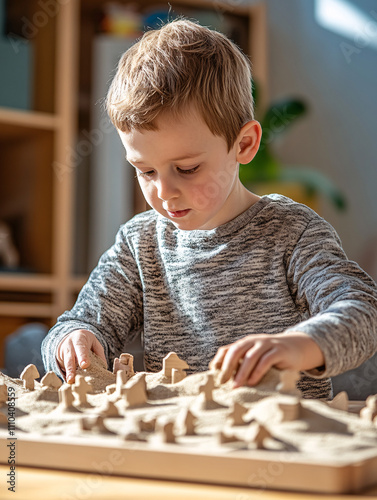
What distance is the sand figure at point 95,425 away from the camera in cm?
53

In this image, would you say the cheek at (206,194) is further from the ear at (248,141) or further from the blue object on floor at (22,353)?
the blue object on floor at (22,353)

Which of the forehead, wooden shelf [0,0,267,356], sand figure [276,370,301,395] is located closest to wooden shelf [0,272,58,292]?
wooden shelf [0,0,267,356]

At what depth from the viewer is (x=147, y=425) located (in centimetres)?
53

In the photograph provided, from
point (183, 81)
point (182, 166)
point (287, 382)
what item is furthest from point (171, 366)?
point (183, 81)

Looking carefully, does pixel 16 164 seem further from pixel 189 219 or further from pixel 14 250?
pixel 189 219

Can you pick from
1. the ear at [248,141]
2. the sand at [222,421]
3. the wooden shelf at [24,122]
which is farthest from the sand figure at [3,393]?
the wooden shelf at [24,122]

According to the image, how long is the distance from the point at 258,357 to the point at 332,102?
3.08m

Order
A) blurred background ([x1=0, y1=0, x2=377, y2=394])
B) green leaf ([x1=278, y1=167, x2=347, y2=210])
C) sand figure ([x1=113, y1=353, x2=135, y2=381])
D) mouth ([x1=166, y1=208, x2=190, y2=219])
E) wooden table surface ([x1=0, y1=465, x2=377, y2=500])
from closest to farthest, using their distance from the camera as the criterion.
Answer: wooden table surface ([x1=0, y1=465, x2=377, y2=500])
sand figure ([x1=113, y1=353, x2=135, y2=381])
mouth ([x1=166, y1=208, x2=190, y2=219])
blurred background ([x1=0, y1=0, x2=377, y2=394])
green leaf ([x1=278, y1=167, x2=347, y2=210])

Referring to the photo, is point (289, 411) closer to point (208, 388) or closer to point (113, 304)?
point (208, 388)

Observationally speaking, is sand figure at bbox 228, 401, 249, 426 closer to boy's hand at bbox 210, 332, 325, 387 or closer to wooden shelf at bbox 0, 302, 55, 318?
boy's hand at bbox 210, 332, 325, 387

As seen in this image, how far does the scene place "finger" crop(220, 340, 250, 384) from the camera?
603 millimetres

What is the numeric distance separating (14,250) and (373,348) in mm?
2292

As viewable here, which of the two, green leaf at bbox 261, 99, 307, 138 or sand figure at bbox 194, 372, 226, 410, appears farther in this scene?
green leaf at bbox 261, 99, 307, 138

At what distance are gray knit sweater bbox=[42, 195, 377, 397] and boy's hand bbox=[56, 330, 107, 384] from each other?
0.10 ft
